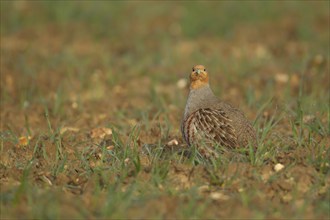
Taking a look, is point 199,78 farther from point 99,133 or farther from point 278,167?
point 278,167

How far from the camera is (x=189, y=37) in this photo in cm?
1032

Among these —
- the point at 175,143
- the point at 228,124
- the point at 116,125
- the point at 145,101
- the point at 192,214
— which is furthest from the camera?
the point at 145,101

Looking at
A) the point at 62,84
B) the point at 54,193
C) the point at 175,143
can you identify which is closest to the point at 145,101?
the point at 62,84

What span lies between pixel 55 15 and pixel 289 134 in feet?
19.3

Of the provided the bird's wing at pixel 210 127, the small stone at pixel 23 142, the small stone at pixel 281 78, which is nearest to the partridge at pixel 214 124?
the bird's wing at pixel 210 127

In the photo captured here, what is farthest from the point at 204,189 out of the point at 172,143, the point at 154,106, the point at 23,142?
the point at 154,106

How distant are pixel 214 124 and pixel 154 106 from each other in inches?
81.2

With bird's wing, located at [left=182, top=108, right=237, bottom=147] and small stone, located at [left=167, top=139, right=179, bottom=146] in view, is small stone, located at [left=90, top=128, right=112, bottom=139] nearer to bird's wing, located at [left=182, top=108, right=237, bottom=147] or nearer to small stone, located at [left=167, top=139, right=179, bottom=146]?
small stone, located at [left=167, top=139, right=179, bottom=146]

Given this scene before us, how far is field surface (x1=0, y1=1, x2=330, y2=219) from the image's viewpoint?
412cm

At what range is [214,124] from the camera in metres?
5.07

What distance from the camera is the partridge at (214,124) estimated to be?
4.98 metres

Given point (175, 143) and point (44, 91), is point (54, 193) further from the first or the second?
point (44, 91)

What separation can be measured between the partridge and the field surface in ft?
0.48

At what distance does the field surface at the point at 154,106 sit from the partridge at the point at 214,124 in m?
0.15
